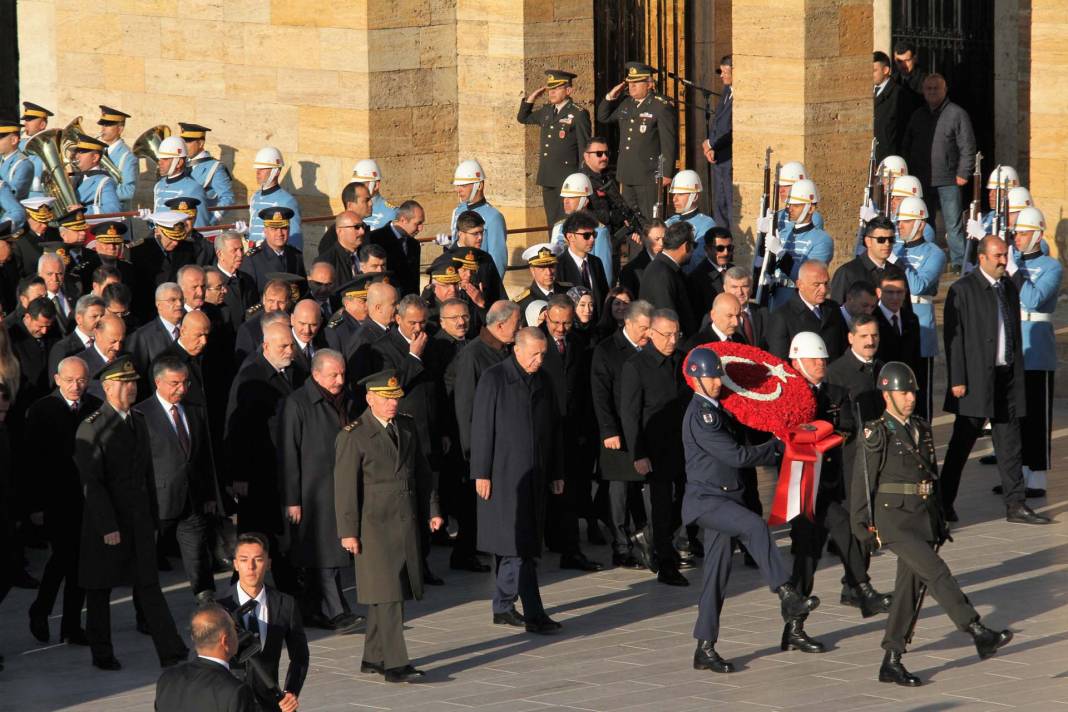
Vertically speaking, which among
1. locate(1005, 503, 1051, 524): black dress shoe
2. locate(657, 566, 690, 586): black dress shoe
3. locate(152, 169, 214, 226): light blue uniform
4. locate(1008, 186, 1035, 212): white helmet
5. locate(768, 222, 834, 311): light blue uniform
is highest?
locate(152, 169, 214, 226): light blue uniform

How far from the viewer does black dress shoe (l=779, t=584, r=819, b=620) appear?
1120 cm

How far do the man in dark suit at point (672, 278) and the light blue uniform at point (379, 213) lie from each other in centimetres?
308

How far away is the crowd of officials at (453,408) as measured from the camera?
11.1 m

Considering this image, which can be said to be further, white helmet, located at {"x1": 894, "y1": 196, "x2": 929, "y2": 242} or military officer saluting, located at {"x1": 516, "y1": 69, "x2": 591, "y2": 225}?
military officer saluting, located at {"x1": 516, "y1": 69, "x2": 591, "y2": 225}

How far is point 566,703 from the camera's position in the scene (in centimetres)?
1051

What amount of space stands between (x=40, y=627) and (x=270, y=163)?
7.04 metres

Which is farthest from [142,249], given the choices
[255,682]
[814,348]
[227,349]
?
[255,682]

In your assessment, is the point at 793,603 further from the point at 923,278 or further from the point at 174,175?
the point at 174,175

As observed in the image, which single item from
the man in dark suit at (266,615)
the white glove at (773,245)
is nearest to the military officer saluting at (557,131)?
the white glove at (773,245)

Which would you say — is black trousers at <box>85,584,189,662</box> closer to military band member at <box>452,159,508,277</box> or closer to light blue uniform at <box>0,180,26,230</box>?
military band member at <box>452,159,508,277</box>

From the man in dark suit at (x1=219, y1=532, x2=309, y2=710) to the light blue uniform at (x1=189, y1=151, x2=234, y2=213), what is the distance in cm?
1043

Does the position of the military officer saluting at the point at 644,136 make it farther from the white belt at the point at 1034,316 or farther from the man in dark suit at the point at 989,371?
the man in dark suit at the point at 989,371

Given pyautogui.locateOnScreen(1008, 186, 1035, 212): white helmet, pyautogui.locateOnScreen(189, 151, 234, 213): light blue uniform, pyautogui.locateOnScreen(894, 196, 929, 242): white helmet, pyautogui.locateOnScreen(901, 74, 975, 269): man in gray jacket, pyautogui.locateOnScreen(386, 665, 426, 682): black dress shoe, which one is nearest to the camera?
pyautogui.locateOnScreen(386, 665, 426, 682): black dress shoe

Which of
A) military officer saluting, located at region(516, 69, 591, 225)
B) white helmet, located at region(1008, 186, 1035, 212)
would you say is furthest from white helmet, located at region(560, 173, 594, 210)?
white helmet, located at region(1008, 186, 1035, 212)
